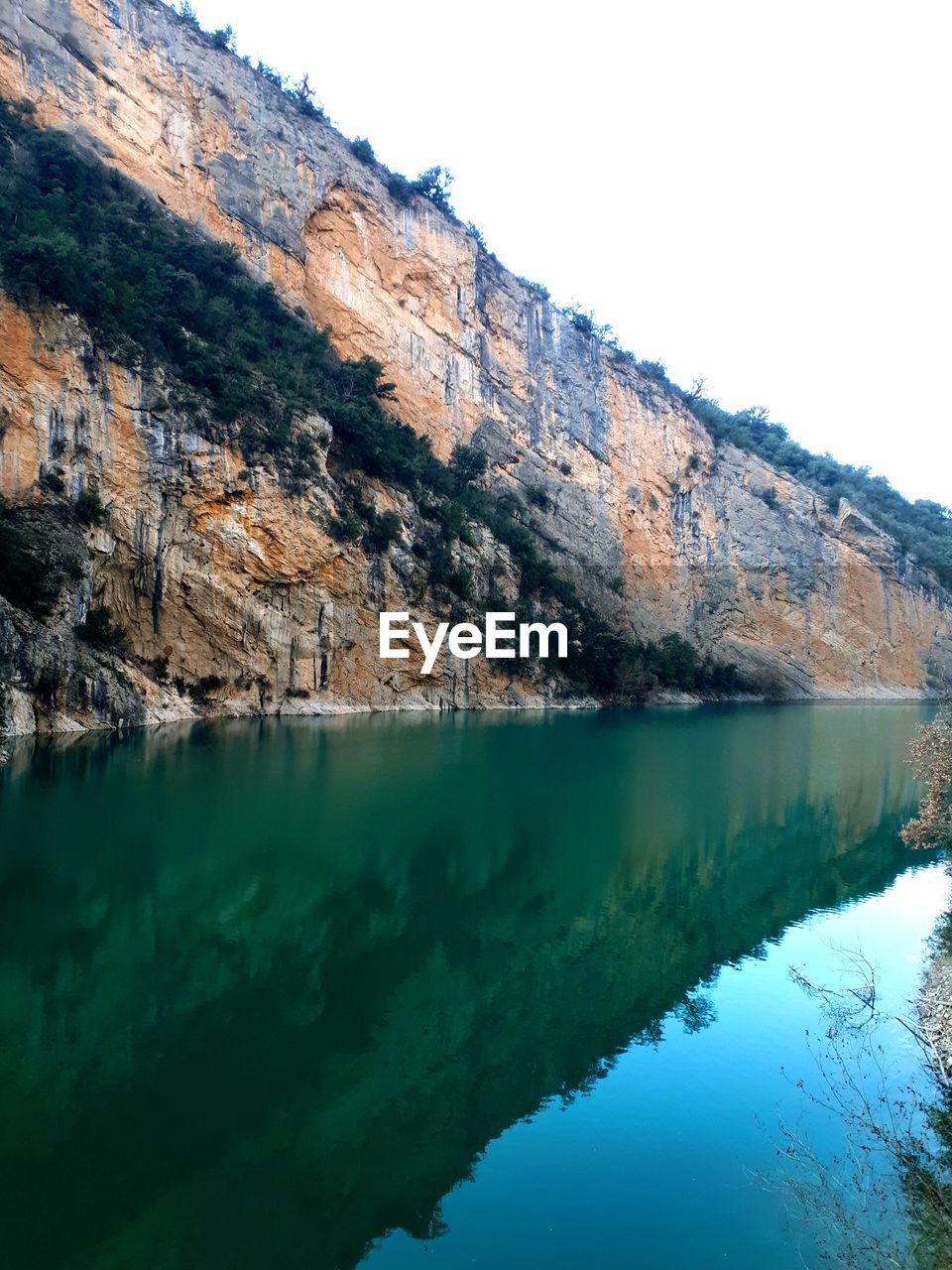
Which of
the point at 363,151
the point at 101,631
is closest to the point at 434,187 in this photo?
the point at 363,151

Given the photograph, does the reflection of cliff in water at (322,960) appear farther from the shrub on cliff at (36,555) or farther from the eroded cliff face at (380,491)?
the eroded cliff face at (380,491)

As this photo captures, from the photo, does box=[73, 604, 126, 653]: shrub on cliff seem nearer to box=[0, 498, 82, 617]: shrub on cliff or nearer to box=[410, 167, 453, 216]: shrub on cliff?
box=[0, 498, 82, 617]: shrub on cliff

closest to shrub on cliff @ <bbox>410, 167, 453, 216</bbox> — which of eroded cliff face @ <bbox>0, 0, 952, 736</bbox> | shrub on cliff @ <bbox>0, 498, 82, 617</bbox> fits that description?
eroded cliff face @ <bbox>0, 0, 952, 736</bbox>

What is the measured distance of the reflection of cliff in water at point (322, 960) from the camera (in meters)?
5.87

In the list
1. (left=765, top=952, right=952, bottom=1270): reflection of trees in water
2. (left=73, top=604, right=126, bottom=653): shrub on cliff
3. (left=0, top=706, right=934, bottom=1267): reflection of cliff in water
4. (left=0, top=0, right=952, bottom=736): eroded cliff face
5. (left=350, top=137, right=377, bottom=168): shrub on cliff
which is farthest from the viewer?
(left=350, top=137, right=377, bottom=168): shrub on cliff

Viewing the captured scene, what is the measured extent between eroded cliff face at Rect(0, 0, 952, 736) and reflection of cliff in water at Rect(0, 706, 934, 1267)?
469 inches

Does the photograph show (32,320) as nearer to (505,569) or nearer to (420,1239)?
(505,569)

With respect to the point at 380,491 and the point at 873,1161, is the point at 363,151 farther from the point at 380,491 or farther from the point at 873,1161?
the point at 873,1161

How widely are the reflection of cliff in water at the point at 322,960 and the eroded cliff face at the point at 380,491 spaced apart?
11918mm

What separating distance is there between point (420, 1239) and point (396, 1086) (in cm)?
195

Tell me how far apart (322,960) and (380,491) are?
108 ft

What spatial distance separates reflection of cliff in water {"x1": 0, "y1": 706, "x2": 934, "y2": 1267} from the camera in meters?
5.87

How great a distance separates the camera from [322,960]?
10070mm

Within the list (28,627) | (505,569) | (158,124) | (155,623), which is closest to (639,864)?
(28,627)
